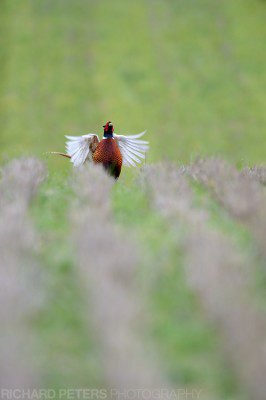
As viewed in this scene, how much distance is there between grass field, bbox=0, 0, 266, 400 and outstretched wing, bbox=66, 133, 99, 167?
52cm

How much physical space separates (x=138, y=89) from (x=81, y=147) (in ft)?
56.0

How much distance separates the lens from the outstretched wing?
27.9 ft

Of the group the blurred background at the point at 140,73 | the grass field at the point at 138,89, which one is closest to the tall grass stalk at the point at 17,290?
the grass field at the point at 138,89

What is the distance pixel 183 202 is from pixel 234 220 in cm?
35

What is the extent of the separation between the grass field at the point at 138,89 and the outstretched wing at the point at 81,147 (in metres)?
0.52

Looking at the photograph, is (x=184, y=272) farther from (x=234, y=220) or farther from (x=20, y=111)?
(x=20, y=111)

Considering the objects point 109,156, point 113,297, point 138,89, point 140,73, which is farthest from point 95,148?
point 140,73

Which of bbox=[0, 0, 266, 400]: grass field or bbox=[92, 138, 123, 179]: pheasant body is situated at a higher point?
bbox=[0, 0, 266, 400]: grass field

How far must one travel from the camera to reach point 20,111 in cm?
2377

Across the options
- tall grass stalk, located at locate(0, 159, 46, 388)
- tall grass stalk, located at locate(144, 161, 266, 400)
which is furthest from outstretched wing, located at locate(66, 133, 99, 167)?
tall grass stalk, located at locate(144, 161, 266, 400)

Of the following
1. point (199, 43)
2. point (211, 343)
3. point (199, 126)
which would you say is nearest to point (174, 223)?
point (211, 343)

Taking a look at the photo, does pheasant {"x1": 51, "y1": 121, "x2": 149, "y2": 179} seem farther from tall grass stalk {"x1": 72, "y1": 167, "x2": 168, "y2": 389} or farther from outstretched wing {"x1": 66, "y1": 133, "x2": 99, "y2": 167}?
tall grass stalk {"x1": 72, "y1": 167, "x2": 168, "y2": 389}

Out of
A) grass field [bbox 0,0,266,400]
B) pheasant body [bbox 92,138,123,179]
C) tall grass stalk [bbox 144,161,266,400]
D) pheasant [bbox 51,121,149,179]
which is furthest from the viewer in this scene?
pheasant [bbox 51,121,149,179]

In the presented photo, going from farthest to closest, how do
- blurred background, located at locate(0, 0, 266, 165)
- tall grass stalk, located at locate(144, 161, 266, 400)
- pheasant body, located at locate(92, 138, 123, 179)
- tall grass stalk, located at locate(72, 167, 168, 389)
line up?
1. blurred background, located at locate(0, 0, 266, 165)
2. pheasant body, located at locate(92, 138, 123, 179)
3. tall grass stalk, located at locate(144, 161, 266, 400)
4. tall grass stalk, located at locate(72, 167, 168, 389)
